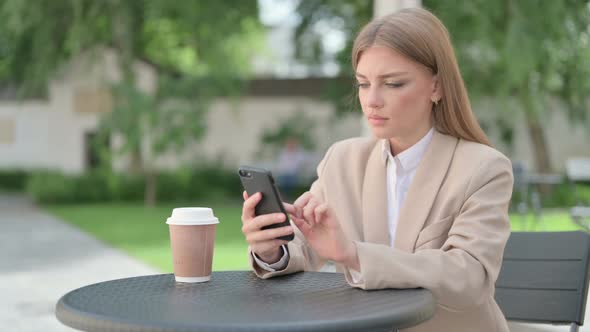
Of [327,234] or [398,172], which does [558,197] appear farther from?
[327,234]

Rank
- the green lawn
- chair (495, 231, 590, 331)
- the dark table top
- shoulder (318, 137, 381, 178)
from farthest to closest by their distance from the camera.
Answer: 1. the green lawn
2. chair (495, 231, 590, 331)
3. shoulder (318, 137, 381, 178)
4. the dark table top

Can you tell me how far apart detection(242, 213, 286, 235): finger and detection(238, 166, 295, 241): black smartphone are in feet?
0.04

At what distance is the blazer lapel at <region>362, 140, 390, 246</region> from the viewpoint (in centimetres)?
240

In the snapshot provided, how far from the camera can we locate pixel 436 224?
2.28 m

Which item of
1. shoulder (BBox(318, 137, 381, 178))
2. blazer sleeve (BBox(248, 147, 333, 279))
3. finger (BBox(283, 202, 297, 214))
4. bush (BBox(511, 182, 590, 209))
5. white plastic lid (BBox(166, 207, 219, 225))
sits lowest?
bush (BBox(511, 182, 590, 209))

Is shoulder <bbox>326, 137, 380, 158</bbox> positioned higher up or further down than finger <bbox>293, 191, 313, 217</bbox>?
higher up

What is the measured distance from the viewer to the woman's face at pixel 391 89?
2.24 m

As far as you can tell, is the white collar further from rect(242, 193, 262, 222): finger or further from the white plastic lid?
the white plastic lid

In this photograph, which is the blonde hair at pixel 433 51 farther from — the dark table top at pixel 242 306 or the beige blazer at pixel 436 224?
the dark table top at pixel 242 306

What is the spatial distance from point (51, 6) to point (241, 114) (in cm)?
648

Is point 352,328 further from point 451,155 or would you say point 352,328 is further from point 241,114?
point 241,114

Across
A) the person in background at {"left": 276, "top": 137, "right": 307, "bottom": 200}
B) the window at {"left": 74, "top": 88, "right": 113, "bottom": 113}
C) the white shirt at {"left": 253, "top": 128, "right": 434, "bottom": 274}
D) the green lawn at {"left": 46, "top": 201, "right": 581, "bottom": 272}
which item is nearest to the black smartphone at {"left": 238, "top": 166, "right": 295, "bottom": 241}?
the white shirt at {"left": 253, "top": 128, "right": 434, "bottom": 274}

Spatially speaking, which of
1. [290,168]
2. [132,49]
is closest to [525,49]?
[290,168]

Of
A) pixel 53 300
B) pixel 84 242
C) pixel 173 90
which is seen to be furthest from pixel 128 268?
pixel 173 90
